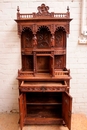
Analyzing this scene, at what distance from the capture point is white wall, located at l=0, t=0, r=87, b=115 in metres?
2.27

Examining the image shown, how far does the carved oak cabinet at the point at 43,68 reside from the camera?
2.02 meters

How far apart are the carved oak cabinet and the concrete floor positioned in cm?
7

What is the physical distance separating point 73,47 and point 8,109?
1.47 meters

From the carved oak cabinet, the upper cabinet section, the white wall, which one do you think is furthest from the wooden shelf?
the upper cabinet section

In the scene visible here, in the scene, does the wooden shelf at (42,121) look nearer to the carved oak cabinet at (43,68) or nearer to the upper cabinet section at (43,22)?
the carved oak cabinet at (43,68)

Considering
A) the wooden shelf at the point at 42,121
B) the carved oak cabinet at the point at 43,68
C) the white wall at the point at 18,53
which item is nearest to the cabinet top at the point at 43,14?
the carved oak cabinet at the point at 43,68

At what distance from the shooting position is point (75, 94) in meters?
2.51

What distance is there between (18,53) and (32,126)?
1.09 metres

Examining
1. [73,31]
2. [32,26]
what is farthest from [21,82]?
[73,31]

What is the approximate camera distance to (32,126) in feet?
7.11

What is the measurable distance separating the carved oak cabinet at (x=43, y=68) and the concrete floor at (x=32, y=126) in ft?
0.22

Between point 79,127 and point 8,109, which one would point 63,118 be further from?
point 8,109

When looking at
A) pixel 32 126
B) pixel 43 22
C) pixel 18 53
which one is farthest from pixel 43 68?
pixel 32 126

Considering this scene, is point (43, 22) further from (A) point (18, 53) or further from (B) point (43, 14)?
(A) point (18, 53)
